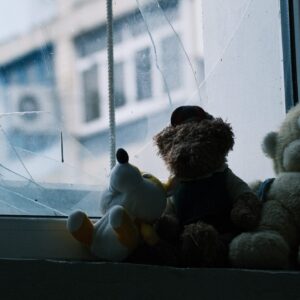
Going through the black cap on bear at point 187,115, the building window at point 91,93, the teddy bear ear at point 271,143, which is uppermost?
the building window at point 91,93

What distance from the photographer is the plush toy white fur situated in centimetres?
78

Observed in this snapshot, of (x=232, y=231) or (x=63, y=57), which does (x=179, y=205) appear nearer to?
(x=232, y=231)

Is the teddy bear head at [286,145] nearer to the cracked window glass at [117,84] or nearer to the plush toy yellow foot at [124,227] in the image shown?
the cracked window glass at [117,84]

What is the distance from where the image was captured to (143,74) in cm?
105

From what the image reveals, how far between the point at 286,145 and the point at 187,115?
0.15 metres

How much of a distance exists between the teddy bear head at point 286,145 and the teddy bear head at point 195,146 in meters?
0.08

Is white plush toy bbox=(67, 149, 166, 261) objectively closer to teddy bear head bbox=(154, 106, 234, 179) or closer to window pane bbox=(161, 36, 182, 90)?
teddy bear head bbox=(154, 106, 234, 179)

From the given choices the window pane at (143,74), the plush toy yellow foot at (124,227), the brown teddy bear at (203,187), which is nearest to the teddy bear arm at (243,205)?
the brown teddy bear at (203,187)

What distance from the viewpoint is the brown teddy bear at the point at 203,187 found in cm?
83

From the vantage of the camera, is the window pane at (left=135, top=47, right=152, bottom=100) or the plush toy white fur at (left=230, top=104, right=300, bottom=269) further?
the window pane at (left=135, top=47, right=152, bottom=100)

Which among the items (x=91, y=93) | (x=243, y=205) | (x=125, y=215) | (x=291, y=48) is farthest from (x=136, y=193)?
(x=291, y=48)

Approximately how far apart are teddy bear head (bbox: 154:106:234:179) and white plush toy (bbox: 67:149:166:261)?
5cm

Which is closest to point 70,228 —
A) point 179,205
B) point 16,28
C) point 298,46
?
point 179,205

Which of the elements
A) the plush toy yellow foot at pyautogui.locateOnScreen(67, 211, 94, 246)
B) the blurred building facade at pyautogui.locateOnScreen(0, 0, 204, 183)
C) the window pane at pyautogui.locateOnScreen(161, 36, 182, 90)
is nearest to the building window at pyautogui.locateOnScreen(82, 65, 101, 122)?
the blurred building facade at pyautogui.locateOnScreen(0, 0, 204, 183)
